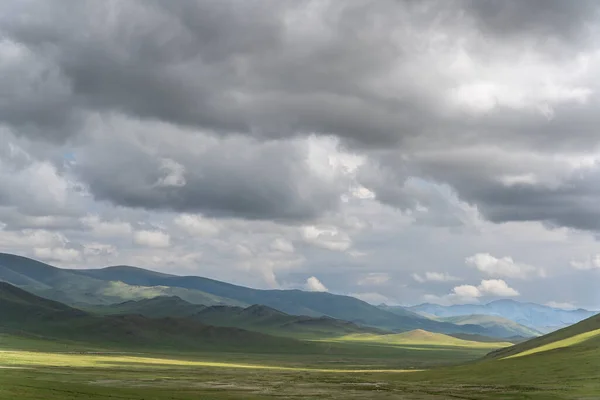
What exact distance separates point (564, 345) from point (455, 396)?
7324cm

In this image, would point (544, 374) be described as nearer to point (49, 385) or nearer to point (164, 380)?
point (164, 380)

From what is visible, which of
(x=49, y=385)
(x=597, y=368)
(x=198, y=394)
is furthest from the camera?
(x=597, y=368)

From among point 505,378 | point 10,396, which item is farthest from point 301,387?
point 10,396

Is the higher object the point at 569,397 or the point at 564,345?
→ the point at 564,345

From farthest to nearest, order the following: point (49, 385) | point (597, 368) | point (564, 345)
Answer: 1. point (564, 345)
2. point (597, 368)
3. point (49, 385)

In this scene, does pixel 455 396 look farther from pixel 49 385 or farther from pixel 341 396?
pixel 49 385

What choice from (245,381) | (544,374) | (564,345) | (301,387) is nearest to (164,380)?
(245,381)

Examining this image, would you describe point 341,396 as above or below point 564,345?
below

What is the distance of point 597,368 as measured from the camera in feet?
421

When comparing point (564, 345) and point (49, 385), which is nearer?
point (49, 385)

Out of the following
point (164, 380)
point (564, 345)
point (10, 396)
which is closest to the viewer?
point (10, 396)

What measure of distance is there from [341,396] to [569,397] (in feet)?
120

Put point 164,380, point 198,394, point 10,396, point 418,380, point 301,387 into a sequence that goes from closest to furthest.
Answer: point 10,396 → point 198,394 → point 301,387 → point 164,380 → point 418,380

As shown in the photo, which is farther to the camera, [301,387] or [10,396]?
[301,387]
